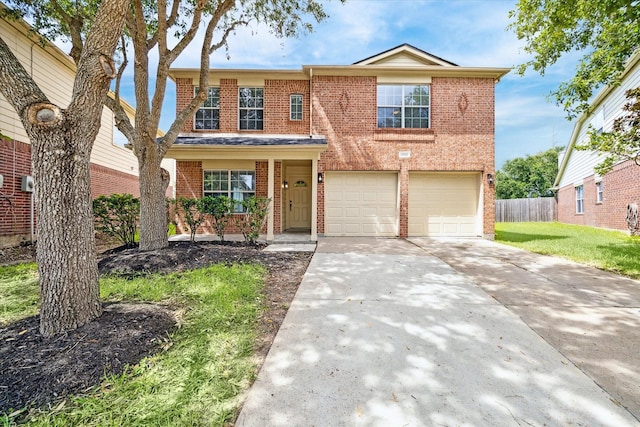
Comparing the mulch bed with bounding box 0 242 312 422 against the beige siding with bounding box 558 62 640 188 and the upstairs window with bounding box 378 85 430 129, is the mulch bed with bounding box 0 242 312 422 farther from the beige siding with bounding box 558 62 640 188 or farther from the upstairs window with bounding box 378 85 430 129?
the beige siding with bounding box 558 62 640 188

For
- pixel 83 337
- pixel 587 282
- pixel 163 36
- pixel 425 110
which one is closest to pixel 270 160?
pixel 163 36

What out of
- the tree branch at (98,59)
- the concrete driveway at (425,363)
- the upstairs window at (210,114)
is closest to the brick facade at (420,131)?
the upstairs window at (210,114)

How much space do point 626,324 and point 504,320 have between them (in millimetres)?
1270

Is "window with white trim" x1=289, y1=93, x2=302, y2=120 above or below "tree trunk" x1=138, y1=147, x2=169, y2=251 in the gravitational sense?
above

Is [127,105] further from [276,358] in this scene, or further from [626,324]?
[626,324]

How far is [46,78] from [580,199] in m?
24.9

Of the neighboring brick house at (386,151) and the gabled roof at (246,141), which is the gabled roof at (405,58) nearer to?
the neighboring brick house at (386,151)

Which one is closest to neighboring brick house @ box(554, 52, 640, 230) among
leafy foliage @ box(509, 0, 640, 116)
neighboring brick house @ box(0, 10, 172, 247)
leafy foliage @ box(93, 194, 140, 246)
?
leafy foliage @ box(509, 0, 640, 116)

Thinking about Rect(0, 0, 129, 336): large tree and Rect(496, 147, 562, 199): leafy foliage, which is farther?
Rect(496, 147, 562, 199): leafy foliage

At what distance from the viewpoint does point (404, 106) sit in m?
10.1

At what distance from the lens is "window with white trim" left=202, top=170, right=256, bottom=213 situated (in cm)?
998

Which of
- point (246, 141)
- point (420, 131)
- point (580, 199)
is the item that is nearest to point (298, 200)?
point (246, 141)

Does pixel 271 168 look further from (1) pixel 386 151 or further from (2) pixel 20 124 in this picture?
(2) pixel 20 124

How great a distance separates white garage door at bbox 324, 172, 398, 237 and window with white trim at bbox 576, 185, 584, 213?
13465mm
